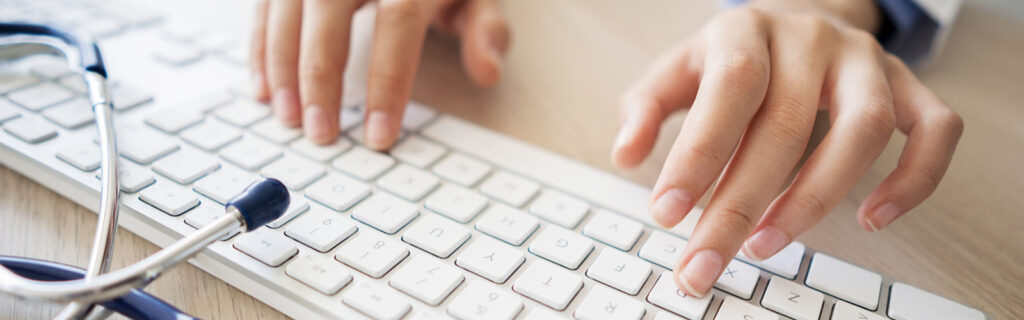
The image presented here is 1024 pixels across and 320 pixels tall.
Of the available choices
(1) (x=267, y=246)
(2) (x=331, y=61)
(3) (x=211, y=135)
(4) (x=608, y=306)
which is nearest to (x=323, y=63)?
(2) (x=331, y=61)

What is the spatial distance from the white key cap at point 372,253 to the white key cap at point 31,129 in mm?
232

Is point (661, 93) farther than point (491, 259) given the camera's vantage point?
Yes

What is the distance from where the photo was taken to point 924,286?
36 cm

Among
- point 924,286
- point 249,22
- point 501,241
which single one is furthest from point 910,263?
point 249,22

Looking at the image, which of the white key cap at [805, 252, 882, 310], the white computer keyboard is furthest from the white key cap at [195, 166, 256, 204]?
the white key cap at [805, 252, 882, 310]

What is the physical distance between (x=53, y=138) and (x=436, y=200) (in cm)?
26

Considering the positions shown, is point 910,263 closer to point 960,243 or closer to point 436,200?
point 960,243

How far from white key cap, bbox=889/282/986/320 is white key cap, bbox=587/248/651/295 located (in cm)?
13

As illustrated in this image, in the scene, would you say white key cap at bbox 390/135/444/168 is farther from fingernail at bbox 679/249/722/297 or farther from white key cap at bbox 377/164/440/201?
fingernail at bbox 679/249/722/297

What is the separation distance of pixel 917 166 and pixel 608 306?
23 cm

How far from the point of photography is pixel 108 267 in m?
0.29

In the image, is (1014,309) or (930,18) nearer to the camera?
(1014,309)

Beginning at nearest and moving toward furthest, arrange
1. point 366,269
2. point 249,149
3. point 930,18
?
point 366,269 → point 249,149 → point 930,18

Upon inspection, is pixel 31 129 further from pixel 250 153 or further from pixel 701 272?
pixel 701 272
